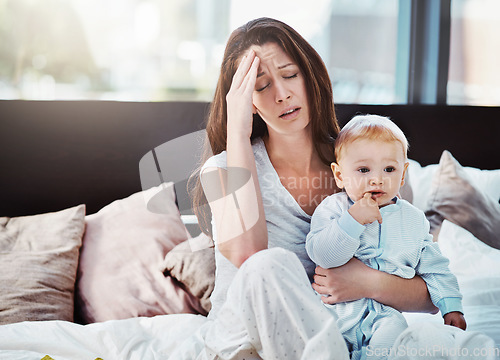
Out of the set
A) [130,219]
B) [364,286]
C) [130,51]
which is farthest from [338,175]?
[130,51]

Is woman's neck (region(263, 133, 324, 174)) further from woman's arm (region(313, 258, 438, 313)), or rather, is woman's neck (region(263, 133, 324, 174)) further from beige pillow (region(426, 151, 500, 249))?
beige pillow (region(426, 151, 500, 249))

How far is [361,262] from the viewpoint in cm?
77

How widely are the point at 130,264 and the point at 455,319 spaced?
785 mm

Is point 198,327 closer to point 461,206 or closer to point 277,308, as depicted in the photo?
point 277,308

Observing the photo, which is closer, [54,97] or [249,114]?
[249,114]

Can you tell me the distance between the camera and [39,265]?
1209mm

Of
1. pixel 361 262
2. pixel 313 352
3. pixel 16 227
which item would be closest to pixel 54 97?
pixel 16 227

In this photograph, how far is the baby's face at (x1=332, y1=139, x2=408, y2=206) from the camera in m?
0.74

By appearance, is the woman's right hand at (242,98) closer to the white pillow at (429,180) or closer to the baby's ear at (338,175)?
the baby's ear at (338,175)

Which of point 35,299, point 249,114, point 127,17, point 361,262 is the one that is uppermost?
point 127,17

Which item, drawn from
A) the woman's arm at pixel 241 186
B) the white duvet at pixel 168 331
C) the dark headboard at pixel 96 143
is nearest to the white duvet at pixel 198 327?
the white duvet at pixel 168 331

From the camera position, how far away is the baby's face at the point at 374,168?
0.74m

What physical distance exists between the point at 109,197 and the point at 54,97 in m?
0.37

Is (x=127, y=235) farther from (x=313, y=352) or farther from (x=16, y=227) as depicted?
(x=313, y=352)
